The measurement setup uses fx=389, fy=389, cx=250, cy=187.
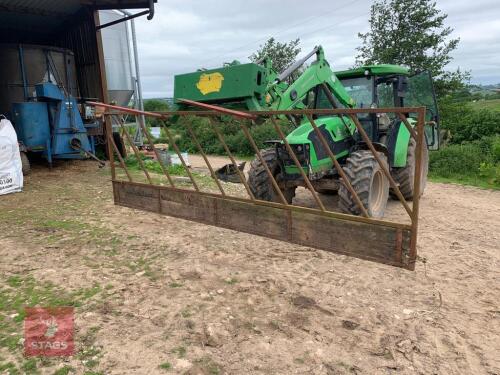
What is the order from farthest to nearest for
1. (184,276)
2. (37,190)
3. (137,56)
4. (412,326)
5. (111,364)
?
(137,56)
(37,190)
(184,276)
(412,326)
(111,364)

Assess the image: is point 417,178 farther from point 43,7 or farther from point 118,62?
point 118,62

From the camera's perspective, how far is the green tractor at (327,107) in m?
3.64

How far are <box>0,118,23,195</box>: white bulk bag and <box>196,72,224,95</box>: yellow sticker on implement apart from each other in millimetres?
5169

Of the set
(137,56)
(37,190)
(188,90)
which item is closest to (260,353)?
(188,90)

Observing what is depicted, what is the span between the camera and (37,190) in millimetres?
7453

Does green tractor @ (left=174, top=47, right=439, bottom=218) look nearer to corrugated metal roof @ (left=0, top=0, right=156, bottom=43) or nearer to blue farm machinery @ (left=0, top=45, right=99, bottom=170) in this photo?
blue farm machinery @ (left=0, top=45, right=99, bottom=170)

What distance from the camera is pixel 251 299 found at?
3277 mm

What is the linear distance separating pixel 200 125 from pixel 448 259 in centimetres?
1660

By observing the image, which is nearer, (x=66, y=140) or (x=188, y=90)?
(x=188, y=90)

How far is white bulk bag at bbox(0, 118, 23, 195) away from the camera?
23.0ft

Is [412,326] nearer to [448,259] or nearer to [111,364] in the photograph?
[448,259]

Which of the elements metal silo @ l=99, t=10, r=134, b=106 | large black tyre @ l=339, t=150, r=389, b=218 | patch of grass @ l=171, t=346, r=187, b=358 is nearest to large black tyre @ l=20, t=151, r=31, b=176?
metal silo @ l=99, t=10, r=134, b=106

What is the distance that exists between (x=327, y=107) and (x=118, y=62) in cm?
863

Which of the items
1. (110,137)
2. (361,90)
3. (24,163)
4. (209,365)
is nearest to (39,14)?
(24,163)
